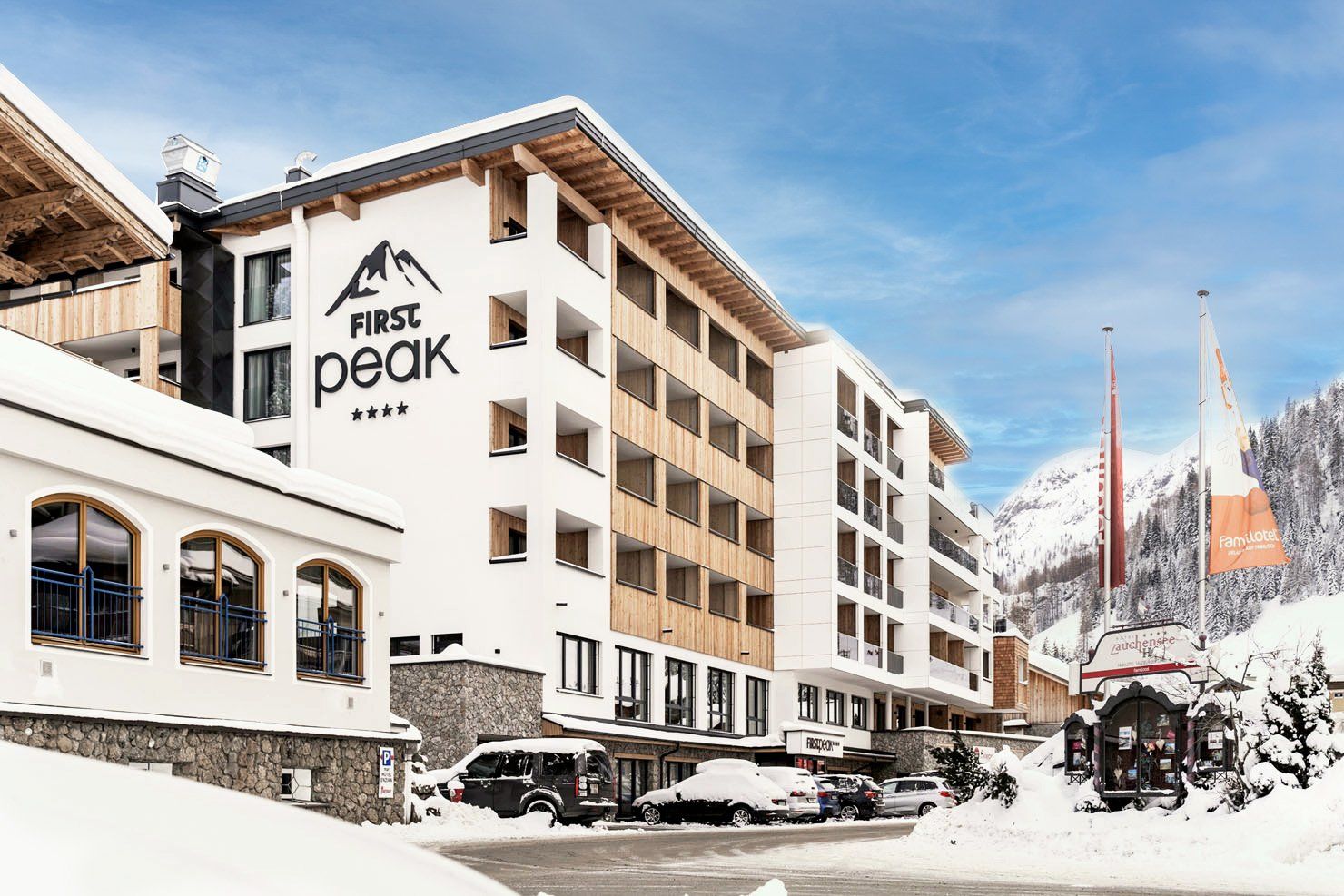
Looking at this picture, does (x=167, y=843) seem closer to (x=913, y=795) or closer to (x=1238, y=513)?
(x=1238, y=513)

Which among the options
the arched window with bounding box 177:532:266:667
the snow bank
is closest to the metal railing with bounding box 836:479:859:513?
the arched window with bounding box 177:532:266:667

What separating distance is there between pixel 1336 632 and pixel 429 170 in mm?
158382

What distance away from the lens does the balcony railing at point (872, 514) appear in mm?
57969

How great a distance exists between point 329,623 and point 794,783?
16.2m

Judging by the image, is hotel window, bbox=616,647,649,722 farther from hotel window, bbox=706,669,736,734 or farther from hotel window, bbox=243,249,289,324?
hotel window, bbox=243,249,289,324

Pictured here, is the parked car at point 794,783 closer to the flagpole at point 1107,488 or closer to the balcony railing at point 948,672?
the flagpole at point 1107,488

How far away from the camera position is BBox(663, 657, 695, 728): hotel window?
147 ft

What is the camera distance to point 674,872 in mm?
19891

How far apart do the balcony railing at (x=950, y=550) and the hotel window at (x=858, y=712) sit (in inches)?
323

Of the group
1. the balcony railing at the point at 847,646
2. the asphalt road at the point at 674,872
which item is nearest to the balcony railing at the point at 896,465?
the balcony railing at the point at 847,646

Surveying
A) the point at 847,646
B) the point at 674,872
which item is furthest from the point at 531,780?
the point at 847,646

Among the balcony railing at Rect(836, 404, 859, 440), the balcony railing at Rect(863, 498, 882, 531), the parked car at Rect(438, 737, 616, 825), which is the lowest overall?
the parked car at Rect(438, 737, 616, 825)

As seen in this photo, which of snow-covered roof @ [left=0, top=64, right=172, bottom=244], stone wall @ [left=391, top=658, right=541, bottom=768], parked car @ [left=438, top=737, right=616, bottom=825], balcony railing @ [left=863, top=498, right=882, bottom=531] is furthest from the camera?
balcony railing @ [left=863, top=498, right=882, bottom=531]

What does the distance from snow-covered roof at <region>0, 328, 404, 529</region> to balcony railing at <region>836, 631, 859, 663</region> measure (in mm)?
28941
